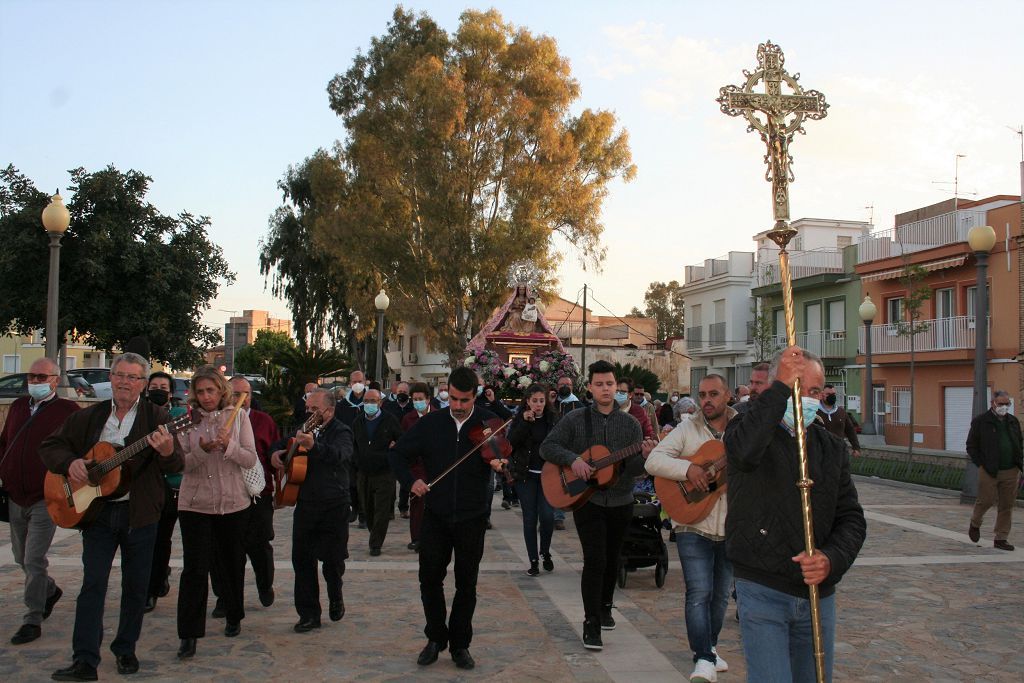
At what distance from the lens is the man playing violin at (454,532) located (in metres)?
6.38

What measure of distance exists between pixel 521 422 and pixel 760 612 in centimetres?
704

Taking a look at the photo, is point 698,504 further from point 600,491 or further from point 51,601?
point 51,601

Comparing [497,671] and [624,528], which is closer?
[497,671]

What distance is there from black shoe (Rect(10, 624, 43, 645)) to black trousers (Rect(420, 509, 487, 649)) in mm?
2700

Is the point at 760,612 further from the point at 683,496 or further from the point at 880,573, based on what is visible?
the point at 880,573

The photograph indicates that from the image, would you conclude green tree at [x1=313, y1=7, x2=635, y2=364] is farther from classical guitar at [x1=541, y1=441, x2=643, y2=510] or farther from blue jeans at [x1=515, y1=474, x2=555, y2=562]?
classical guitar at [x1=541, y1=441, x2=643, y2=510]

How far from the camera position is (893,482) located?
20.7m

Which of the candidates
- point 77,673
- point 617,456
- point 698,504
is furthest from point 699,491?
point 77,673

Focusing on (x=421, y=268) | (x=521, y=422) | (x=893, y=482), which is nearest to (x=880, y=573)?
(x=521, y=422)

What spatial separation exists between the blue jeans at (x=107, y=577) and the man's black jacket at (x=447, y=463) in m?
1.66

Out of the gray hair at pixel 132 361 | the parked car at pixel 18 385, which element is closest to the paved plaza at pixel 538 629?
the gray hair at pixel 132 361

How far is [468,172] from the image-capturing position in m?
32.8

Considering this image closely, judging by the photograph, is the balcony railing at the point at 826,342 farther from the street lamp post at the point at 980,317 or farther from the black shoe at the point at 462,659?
the black shoe at the point at 462,659

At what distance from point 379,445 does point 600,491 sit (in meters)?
4.40
